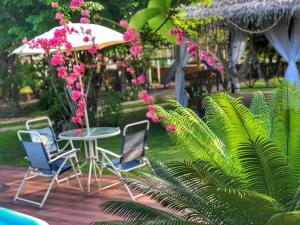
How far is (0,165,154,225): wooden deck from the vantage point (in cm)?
567

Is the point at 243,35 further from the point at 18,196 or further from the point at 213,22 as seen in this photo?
the point at 18,196

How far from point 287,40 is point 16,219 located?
434 inches

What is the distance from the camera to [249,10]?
39.8 feet

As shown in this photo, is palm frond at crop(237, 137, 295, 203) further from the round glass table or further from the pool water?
the round glass table

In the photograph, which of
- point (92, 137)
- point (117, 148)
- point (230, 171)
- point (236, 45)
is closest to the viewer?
point (230, 171)

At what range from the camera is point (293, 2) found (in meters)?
11.5

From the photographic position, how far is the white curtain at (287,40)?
41.8 feet

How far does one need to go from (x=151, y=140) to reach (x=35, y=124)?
195 inches

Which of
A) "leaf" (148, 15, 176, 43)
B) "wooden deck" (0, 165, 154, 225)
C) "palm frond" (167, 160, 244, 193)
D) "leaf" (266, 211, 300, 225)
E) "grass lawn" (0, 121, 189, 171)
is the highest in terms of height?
"leaf" (148, 15, 176, 43)

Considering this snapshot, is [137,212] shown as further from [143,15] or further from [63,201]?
[63,201]

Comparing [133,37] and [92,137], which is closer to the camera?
[133,37]

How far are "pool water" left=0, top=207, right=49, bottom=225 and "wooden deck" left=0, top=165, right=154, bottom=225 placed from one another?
2.04m

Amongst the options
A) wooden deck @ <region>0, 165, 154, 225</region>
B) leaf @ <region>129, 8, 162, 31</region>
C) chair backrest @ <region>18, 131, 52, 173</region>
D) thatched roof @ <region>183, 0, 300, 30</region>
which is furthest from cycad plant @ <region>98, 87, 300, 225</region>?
thatched roof @ <region>183, 0, 300, 30</region>

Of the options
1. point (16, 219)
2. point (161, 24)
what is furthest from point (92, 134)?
point (161, 24)
